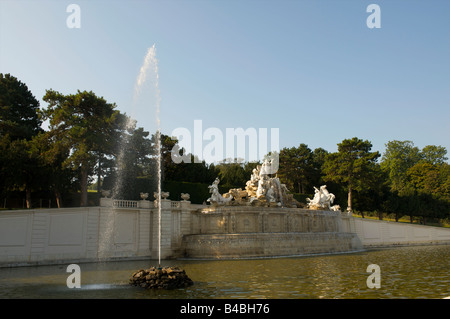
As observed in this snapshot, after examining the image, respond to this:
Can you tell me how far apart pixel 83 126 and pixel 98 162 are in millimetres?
4923

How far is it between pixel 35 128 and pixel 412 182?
65378 mm

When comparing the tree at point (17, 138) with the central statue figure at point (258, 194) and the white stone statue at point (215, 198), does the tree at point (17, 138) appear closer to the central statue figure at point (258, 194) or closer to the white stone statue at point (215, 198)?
the white stone statue at point (215, 198)

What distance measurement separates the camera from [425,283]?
12.5 meters

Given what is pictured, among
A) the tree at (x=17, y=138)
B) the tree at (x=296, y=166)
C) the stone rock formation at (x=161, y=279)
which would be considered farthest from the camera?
the tree at (x=296, y=166)

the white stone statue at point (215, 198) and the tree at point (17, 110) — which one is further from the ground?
the tree at point (17, 110)

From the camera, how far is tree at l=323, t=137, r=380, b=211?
1950 inches

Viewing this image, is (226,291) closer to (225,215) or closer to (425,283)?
(425,283)

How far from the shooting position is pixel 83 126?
1184 inches

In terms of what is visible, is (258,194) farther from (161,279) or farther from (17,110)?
(17,110)

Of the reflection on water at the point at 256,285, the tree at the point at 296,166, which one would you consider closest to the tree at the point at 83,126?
the reflection on water at the point at 256,285

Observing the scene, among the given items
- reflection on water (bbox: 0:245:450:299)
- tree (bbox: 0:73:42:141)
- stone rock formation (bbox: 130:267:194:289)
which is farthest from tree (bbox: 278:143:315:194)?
stone rock formation (bbox: 130:267:194:289)

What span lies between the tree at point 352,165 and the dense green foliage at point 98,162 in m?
0.13

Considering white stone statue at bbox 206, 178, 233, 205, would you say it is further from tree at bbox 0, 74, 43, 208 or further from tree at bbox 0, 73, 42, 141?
tree at bbox 0, 73, 42, 141

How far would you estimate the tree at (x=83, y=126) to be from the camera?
95.7 feet
